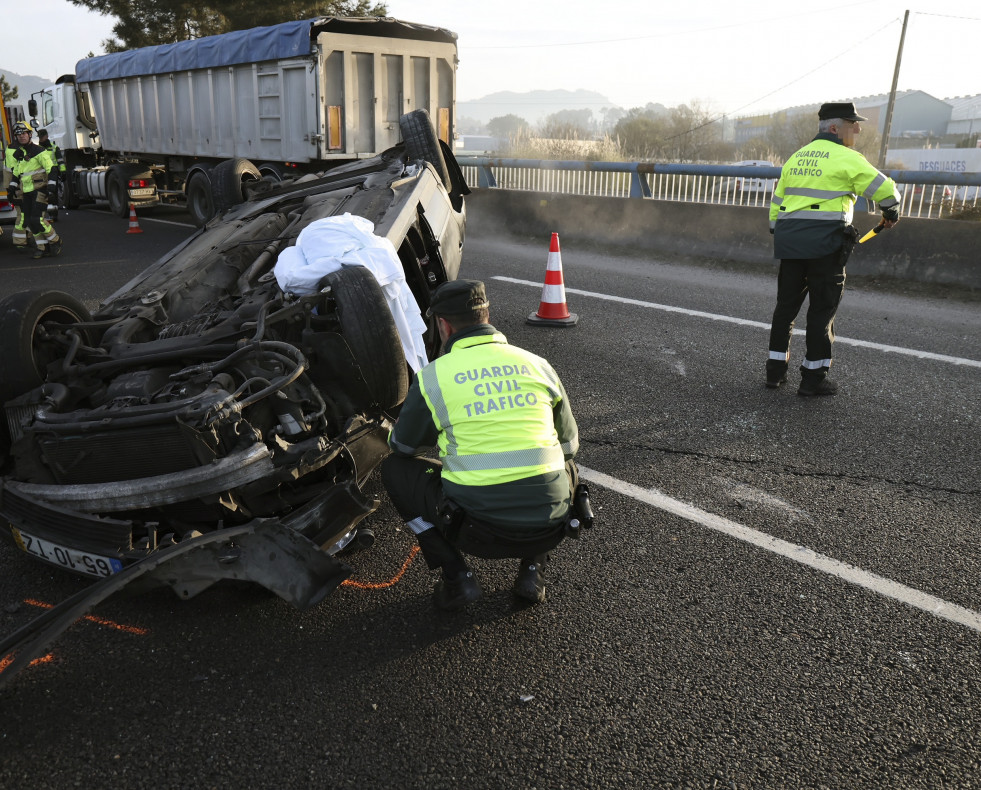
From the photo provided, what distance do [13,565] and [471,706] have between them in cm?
217

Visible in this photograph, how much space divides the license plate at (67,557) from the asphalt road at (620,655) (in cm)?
22

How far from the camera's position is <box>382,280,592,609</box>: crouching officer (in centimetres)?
276

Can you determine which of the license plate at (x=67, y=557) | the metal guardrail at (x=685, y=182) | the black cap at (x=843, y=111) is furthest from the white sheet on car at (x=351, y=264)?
the metal guardrail at (x=685, y=182)

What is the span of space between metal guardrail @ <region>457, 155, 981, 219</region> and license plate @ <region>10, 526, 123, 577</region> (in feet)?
29.1

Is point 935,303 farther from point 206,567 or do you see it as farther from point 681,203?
point 206,567

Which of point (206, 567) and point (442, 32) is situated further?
point (442, 32)

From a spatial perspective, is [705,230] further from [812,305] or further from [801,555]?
[801,555]

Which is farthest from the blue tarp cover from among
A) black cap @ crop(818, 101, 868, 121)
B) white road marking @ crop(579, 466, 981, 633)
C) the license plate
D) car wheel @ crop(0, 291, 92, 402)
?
the license plate

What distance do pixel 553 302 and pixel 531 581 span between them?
4.46m

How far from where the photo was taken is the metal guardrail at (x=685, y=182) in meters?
8.91

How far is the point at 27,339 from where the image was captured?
3494 mm

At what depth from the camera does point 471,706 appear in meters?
2.54

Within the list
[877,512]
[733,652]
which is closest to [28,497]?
[733,652]

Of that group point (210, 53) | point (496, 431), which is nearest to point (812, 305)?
point (496, 431)
